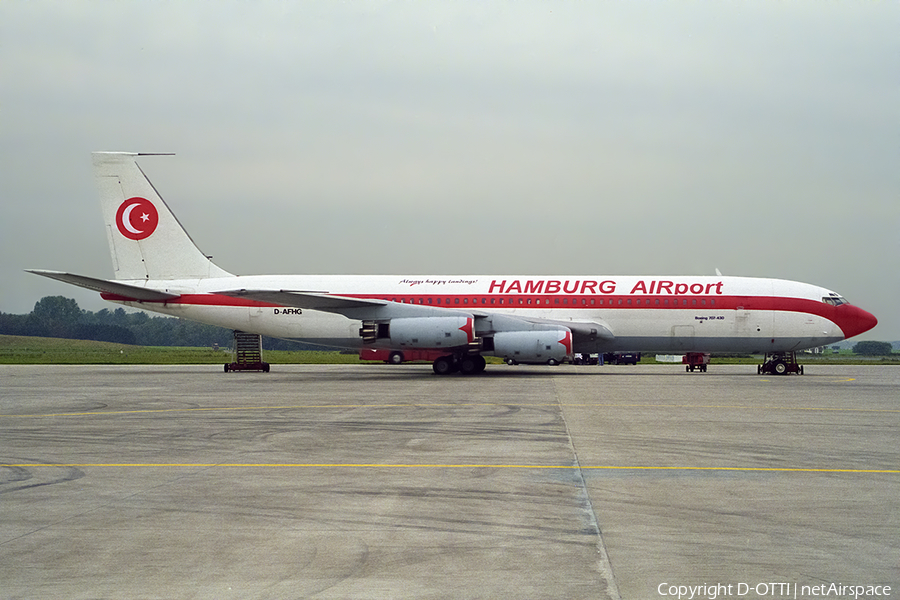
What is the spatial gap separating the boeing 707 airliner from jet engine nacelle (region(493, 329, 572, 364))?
0.14 feet

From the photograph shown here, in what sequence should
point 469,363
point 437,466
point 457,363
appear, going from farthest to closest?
point 457,363, point 469,363, point 437,466

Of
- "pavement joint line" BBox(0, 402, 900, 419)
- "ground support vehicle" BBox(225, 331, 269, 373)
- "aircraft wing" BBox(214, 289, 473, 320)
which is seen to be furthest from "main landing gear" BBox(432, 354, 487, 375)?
"pavement joint line" BBox(0, 402, 900, 419)

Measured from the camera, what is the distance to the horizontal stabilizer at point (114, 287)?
29266mm

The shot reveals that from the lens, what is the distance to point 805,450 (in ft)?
38.7

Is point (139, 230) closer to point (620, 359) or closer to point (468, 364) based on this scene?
point (468, 364)

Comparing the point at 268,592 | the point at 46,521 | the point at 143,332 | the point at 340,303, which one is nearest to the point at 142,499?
the point at 46,521

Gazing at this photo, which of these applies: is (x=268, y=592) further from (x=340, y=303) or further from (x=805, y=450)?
(x=340, y=303)

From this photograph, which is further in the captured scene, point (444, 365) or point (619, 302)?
point (444, 365)

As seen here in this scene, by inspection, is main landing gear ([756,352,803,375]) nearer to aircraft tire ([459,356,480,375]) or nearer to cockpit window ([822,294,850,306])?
cockpit window ([822,294,850,306])

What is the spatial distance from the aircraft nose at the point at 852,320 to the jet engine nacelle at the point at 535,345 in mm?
11867

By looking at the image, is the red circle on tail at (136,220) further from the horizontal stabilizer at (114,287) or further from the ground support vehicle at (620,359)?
the ground support vehicle at (620,359)

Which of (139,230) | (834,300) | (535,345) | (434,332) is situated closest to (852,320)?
(834,300)

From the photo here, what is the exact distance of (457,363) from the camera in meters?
32.6

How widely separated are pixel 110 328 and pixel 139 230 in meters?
99.1
